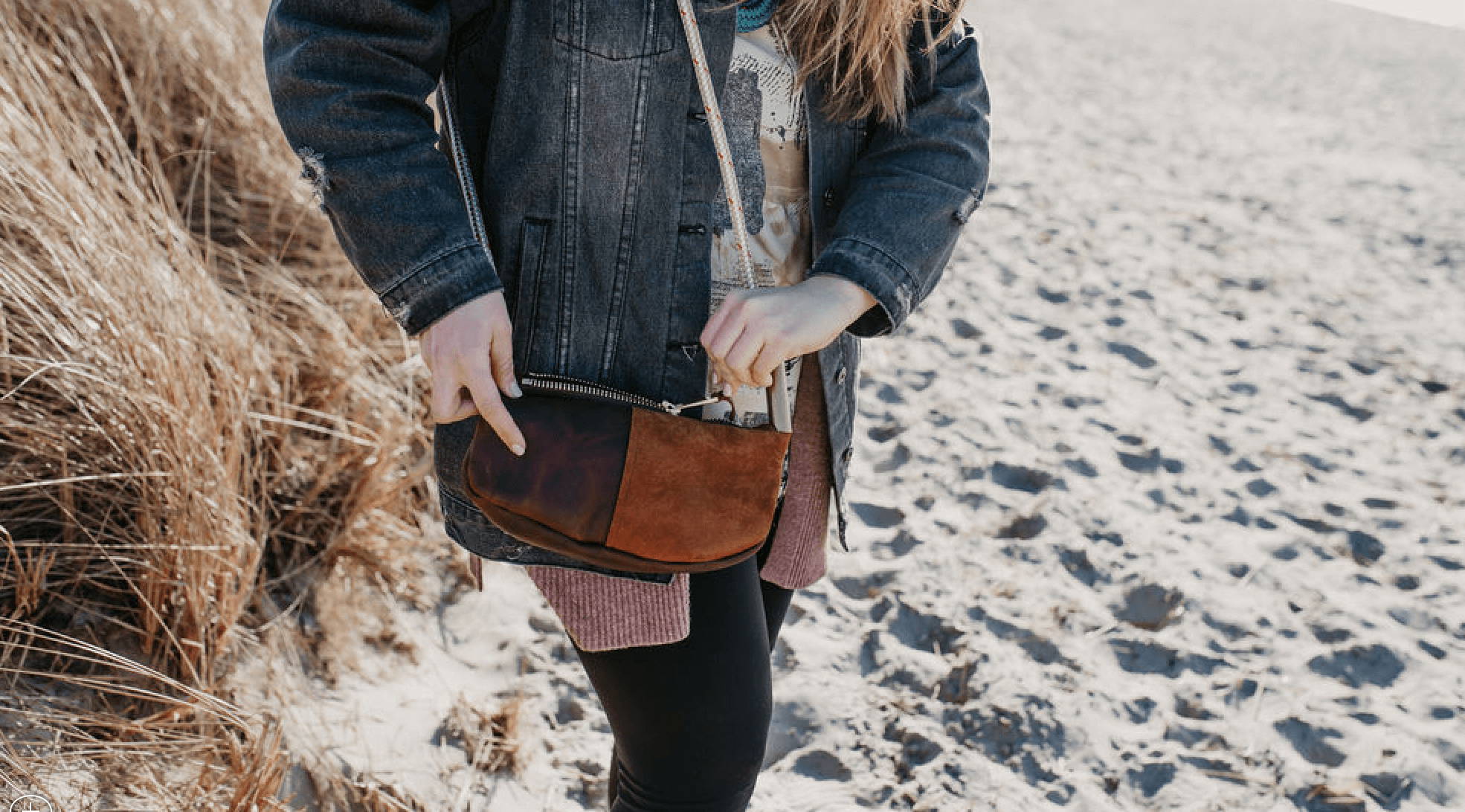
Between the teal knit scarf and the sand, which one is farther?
the sand

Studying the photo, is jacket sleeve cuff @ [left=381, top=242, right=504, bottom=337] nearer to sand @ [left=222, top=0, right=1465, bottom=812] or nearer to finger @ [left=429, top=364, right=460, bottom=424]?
finger @ [left=429, top=364, right=460, bottom=424]

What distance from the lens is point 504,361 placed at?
40.3 inches

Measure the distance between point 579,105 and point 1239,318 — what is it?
13.9 ft

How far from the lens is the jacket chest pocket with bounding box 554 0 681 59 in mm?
1067

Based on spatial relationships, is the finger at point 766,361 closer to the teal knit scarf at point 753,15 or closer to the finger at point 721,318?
the finger at point 721,318

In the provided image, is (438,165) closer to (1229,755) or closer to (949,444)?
(1229,755)

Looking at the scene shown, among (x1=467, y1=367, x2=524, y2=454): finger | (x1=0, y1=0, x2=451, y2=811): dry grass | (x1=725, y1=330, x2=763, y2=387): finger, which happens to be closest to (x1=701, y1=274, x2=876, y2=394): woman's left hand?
(x1=725, y1=330, x2=763, y2=387): finger

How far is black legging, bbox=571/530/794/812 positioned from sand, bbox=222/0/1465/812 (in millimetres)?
993

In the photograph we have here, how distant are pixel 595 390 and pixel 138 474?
Result: 1.05 meters

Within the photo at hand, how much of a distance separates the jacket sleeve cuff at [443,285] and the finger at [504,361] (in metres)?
0.05

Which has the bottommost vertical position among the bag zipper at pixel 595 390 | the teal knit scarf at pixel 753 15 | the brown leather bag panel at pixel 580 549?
the brown leather bag panel at pixel 580 549

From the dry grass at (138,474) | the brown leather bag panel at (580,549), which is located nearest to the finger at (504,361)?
the brown leather bag panel at (580,549)

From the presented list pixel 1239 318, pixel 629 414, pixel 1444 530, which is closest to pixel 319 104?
pixel 629 414

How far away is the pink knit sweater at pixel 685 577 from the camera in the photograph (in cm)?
113
